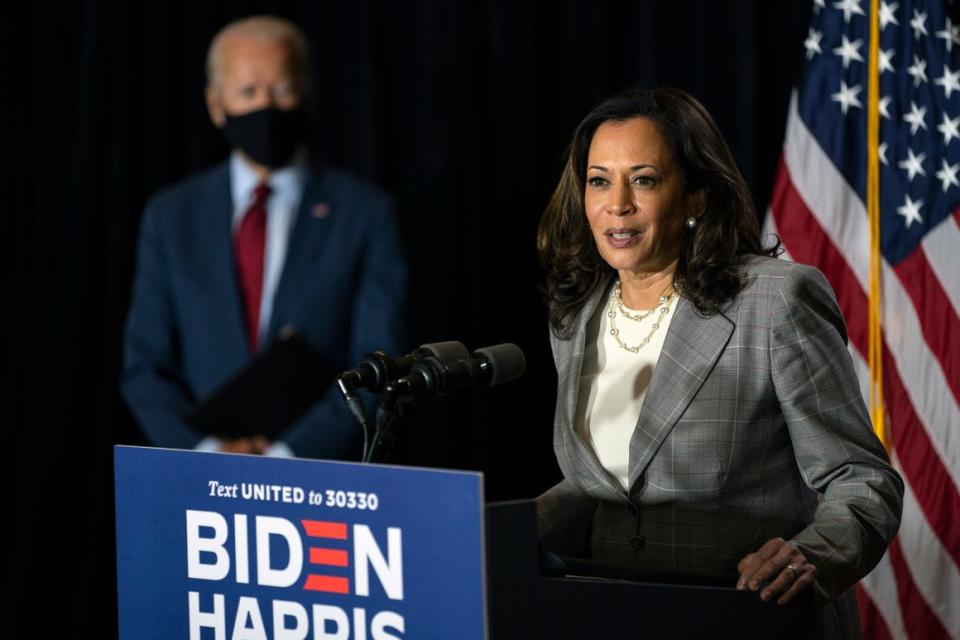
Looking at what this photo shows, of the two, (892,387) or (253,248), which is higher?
(253,248)

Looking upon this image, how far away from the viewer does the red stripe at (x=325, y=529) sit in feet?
4.53

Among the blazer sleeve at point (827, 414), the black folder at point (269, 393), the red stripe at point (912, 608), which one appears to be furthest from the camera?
the black folder at point (269, 393)

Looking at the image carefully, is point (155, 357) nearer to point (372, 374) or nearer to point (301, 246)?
point (301, 246)

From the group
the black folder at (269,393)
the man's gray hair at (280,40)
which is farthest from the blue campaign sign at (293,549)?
the man's gray hair at (280,40)

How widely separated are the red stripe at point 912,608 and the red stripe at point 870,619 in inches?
2.1

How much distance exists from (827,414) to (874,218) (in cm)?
141

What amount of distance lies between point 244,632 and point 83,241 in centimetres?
286

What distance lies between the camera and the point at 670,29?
3521 mm

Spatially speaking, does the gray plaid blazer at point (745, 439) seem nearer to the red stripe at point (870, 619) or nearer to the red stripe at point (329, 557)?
the red stripe at point (329, 557)

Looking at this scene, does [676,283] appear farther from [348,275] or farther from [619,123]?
[348,275]

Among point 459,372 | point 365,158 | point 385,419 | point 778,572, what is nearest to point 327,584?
point 385,419

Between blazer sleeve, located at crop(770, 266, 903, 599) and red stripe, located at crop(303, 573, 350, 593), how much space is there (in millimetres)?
699

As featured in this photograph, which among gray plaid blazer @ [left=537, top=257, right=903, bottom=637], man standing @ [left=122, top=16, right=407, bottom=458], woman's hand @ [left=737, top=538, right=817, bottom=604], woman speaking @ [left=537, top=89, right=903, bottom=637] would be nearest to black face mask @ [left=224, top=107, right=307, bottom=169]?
man standing @ [left=122, top=16, right=407, bottom=458]

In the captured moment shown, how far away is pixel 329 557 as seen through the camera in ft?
4.57
